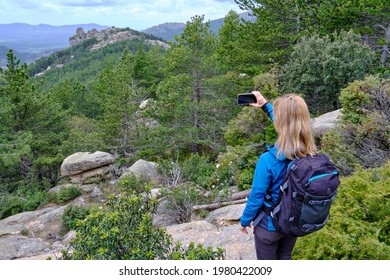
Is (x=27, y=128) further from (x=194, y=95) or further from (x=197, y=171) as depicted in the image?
(x=197, y=171)

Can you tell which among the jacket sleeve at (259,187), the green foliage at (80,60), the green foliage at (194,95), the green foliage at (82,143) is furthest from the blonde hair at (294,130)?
the green foliage at (80,60)

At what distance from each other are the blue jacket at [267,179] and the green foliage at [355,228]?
1157mm

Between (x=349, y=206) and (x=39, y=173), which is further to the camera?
(x=39, y=173)

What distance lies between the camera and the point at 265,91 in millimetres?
9898

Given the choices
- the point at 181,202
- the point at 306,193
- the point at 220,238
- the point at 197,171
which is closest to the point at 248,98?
the point at 306,193

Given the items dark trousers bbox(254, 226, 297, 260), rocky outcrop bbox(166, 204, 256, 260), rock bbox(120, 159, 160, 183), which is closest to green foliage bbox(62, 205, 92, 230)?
rock bbox(120, 159, 160, 183)

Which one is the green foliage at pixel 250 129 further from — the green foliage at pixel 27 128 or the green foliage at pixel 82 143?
the green foliage at pixel 82 143

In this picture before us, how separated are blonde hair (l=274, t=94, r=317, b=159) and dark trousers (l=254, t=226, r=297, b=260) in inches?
29.6

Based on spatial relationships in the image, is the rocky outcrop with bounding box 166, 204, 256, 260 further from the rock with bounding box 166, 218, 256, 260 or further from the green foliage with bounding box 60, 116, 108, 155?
the green foliage with bounding box 60, 116, 108, 155

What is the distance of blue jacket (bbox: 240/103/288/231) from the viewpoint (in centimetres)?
271

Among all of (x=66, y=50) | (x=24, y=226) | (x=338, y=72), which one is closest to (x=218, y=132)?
(x=338, y=72)
